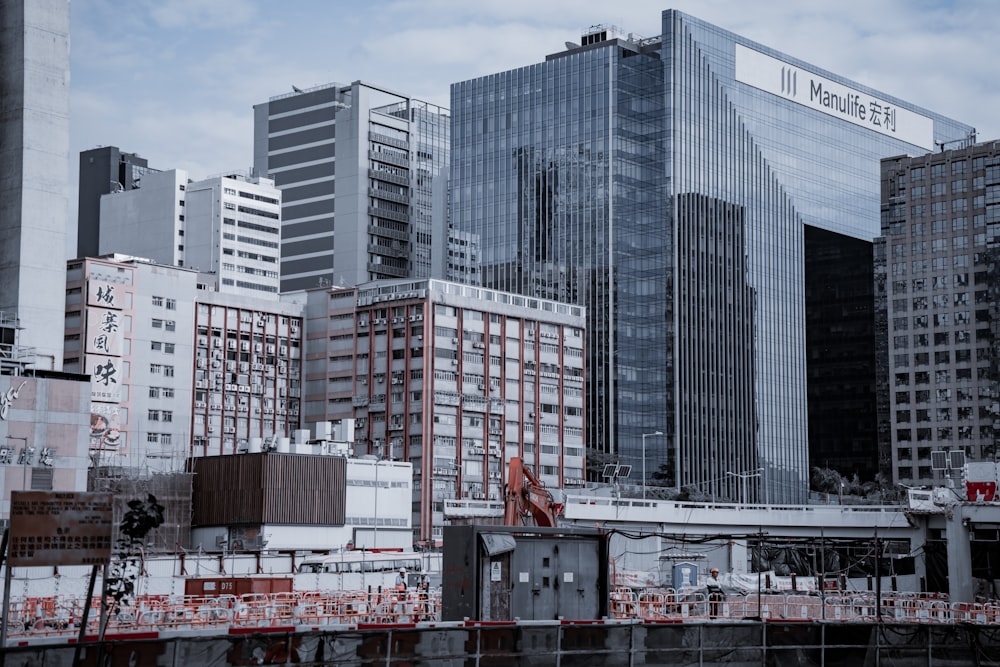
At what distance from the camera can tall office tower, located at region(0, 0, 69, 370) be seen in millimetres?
126562

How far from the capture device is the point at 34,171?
12769 centimetres

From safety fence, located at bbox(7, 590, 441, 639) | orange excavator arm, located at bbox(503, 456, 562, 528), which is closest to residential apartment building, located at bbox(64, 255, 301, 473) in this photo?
orange excavator arm, located at bbox(503, 456, 562, 528)

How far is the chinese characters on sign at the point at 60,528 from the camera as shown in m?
34.8

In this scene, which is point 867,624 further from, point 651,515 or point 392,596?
point 651,515

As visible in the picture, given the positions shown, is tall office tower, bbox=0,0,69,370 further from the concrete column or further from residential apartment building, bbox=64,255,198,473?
the concrete column

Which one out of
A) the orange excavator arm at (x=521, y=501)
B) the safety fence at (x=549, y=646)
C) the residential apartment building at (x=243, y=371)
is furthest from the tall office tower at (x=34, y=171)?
the safety fence at (x=549, y=646)

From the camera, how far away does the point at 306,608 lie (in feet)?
192

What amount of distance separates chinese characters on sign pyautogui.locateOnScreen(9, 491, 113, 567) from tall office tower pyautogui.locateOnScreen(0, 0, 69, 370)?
309ft

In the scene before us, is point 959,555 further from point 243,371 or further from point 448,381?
point 243,371

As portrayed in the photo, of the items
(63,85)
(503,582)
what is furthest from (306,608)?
(63,85)

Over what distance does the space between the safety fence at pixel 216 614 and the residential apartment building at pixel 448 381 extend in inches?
4364

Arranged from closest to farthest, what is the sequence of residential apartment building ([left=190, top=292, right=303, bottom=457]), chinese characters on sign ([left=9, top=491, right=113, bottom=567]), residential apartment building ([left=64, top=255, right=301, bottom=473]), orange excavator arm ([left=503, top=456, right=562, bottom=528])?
chinese characters on sign ([left=9, top=491, right=113, bottom=567]), orange excavator arm ([left=503, top=456, right=562, bottom=528]), residential apartment building ([left=64, top=255, right=301, bottom=473]), residential apartment building ([left=190, top=292, right=303, bottom=457])

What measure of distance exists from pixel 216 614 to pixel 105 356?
11681 cm

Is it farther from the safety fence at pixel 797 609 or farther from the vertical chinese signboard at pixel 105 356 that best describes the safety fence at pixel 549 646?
the vertical chinese signboard at pixel 105 356
